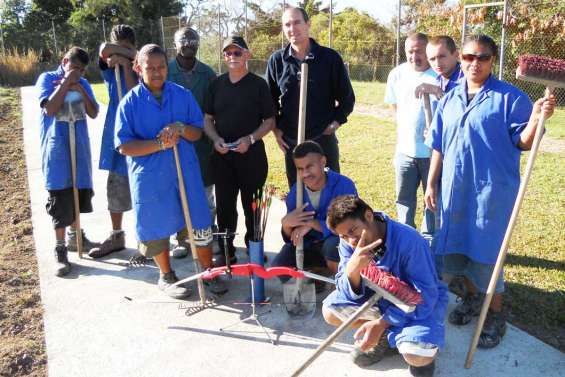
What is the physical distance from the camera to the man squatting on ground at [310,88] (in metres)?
3.78

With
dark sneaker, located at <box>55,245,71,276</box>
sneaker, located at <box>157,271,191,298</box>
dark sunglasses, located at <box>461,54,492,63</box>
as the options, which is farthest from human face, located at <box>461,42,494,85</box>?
dark sneaker, located at <box>55,245,71,276</box>

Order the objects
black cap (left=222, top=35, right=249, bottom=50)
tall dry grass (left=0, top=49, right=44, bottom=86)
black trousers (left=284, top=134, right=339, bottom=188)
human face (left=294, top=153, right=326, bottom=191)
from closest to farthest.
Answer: human face (left=294, top=153, right=326, bottom=191) < black cap (left=222, top=35, right=249, bottom=50) < black trousers (left=284, top=134, right=339, bottom=188) < tall dry grass (left=0, top=49, right=44, bottom=86)

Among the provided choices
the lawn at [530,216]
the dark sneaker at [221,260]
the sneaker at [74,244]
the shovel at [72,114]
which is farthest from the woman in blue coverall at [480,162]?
the sneaker at [74,244]

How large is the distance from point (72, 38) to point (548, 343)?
30.8 metres

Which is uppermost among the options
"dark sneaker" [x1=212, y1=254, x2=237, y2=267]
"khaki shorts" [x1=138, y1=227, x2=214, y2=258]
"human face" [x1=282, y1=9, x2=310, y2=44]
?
"human face" [x1=282, y1=9, x2=310, y2=44]

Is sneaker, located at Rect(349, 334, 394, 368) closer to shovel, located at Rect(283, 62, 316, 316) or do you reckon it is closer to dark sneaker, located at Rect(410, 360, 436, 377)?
dark sneaker, located at Rect(410, 360, 436, 377)

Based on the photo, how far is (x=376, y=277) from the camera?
2660 millimetres

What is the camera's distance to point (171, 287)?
3.61 meters

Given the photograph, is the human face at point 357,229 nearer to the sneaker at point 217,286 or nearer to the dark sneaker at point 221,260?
the sneaker at point 217,286

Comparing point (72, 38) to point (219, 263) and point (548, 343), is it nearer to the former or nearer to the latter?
point (219, 263)

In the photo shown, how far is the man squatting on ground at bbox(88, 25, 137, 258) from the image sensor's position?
4.02 m

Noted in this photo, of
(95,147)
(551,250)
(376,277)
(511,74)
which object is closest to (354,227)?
(376,277)

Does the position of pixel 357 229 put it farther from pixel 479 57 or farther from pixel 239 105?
pixel 239 105

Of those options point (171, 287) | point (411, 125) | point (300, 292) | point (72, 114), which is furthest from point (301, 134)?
point (72, 114)
